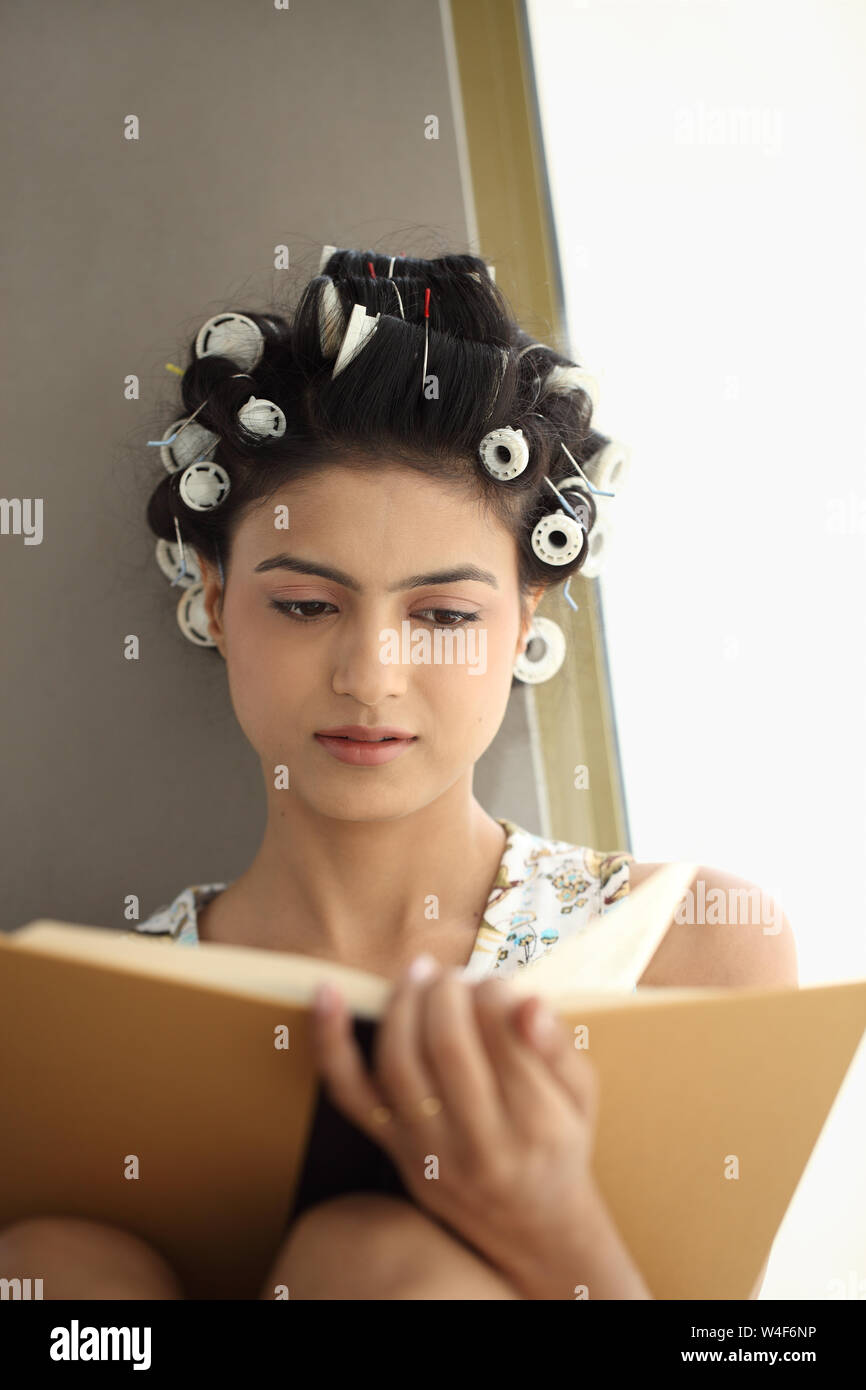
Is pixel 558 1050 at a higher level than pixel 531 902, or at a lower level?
lower

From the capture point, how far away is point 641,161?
1501 mm

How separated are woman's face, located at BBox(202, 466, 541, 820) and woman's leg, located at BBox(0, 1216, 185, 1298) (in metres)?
0.45

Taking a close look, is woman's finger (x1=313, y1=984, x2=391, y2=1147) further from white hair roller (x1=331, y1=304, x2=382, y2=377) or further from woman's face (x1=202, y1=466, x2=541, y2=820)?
white hair roller (x1=331, y1=304, x2=382, y2=377)

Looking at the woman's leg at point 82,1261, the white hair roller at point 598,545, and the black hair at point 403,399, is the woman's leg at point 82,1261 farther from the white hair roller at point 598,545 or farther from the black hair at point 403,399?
the white hair roller at point 598,545

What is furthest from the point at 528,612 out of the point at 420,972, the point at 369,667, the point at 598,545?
the point at 420,972

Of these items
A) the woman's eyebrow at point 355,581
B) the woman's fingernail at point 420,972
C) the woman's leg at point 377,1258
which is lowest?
the woman's leg at point 377,1258

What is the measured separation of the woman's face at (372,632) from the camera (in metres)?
1.05

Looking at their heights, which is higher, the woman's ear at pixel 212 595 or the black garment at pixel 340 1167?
the woman's ear at pixel 212 595

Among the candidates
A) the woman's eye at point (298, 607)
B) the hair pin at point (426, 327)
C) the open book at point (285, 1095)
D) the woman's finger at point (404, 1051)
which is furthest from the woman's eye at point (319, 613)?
the woman's finger at point (404, 1051)

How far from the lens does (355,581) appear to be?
104 cm

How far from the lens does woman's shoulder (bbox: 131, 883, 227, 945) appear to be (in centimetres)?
127

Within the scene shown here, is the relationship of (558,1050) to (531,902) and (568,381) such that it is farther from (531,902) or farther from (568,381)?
(568,381)

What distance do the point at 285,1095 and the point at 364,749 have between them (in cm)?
43

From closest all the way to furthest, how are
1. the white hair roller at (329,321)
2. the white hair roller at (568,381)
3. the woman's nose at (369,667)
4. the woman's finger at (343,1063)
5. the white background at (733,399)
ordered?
the woman's finger at (343,1063) → the woman's nose at (369,667) → the white hair roller at (329,321) → the white hair roller at (568,381) → the white background at (733,399)
